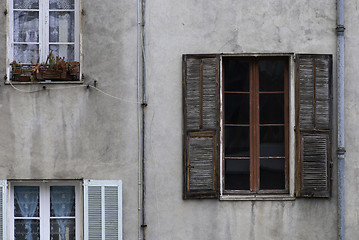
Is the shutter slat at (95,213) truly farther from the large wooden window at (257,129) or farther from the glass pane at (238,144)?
the glass pane at (238,144)

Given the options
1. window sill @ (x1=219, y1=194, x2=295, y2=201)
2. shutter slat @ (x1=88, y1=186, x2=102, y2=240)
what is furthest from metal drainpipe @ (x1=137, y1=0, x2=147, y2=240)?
window sill @ (x1=219, y1=194, x2=295, y2=201)

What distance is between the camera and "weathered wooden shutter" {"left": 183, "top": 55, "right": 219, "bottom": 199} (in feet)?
31.4

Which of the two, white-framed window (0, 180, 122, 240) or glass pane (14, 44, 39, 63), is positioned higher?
glass pane (14, 44, 39, 63)

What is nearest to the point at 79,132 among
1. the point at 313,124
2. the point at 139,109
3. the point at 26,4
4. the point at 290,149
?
the point at 139,109

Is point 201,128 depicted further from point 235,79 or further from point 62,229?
point 62,229

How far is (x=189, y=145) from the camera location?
9578 millimetres

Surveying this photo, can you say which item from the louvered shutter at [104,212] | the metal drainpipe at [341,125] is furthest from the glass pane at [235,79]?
the louvered shutter at [104,212]

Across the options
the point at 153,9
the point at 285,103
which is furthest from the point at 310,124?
the point at 153,9

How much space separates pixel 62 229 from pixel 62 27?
111 inches

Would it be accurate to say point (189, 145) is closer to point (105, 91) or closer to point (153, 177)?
point (153, 177)

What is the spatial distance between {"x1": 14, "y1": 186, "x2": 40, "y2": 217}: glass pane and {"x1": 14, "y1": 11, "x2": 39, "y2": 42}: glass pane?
6.82 feet

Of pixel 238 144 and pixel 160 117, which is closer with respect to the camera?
pixel 160 117

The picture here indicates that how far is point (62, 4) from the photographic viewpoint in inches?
390

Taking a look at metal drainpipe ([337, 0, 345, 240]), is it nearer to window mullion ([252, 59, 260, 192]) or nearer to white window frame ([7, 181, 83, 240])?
window mullion ([252, 59, 260, 192])
